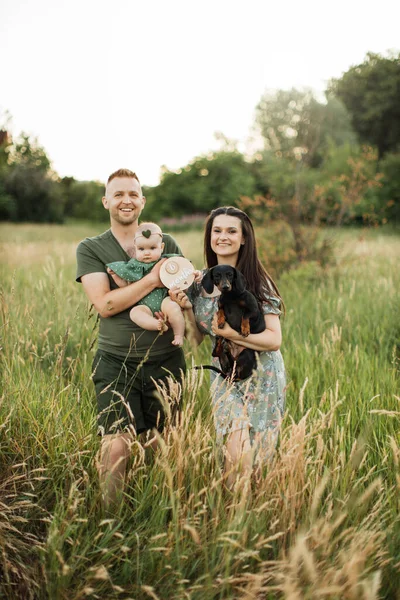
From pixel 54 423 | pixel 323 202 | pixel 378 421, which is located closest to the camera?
pixel 54 423

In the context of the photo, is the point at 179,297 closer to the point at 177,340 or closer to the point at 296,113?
the point at 177,340

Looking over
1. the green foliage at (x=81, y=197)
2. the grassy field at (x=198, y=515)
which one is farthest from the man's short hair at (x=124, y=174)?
the green foliage at (x=81, y=197)

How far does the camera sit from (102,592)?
5.75ft

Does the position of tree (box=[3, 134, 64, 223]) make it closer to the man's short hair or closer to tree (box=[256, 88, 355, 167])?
tree (box=[256, 88, 355, 167])

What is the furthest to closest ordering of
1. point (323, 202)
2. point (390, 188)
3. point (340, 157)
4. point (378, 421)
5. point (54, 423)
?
point (340, 157)
point (390, 188)
point (323, 202)
point (378, 421)
point (54, 423)

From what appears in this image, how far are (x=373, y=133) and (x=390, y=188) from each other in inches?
895

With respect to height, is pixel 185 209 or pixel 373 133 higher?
pixel 373 133

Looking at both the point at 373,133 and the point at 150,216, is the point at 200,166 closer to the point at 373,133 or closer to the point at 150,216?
the point at 150,216

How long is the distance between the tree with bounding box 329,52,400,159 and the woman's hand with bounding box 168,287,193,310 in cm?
4296

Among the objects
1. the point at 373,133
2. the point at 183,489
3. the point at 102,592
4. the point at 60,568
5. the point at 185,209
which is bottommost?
the point at 102,592

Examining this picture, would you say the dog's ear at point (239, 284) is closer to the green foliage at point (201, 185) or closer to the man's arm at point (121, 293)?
the man's arm at point (121, 293)

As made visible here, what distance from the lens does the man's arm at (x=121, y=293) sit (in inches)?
100

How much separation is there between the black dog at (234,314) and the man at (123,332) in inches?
13.4

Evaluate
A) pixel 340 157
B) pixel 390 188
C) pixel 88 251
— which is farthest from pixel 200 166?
pixel 88 251
